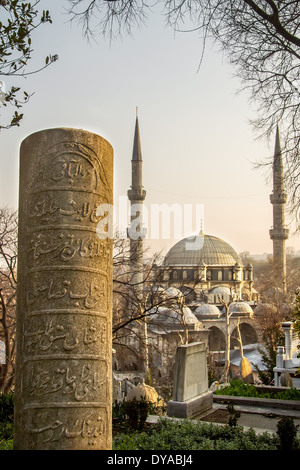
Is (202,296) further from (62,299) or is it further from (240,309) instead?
(62,299)

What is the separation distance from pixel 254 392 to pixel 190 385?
8.52 ft

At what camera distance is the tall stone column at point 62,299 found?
11.8 ft

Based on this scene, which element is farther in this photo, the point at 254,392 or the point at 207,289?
the point at 207,289

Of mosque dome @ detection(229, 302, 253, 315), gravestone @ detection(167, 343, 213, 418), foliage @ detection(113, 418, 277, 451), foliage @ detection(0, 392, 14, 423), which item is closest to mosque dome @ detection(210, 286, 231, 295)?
mosque dome @ detection(229, 302, 253, 315)

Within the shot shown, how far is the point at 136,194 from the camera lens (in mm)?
40062

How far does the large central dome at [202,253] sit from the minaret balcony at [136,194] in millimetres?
19868

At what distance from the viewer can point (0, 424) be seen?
690 centimetres

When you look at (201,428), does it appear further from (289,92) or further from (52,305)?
(289,92)

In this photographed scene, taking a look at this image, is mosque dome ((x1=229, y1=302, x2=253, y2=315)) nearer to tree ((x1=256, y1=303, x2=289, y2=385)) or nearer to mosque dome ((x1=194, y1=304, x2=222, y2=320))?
tree ((x1=256, y1=303, x2=289, y2=385))

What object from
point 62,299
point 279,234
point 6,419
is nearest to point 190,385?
point 6,419

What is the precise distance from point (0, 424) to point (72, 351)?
3997 mm

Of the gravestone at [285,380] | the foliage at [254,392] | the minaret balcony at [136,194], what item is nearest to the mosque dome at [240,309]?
the minaret balcony at [136,194]

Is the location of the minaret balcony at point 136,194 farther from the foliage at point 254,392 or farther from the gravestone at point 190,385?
the gravestone at point 190,385
